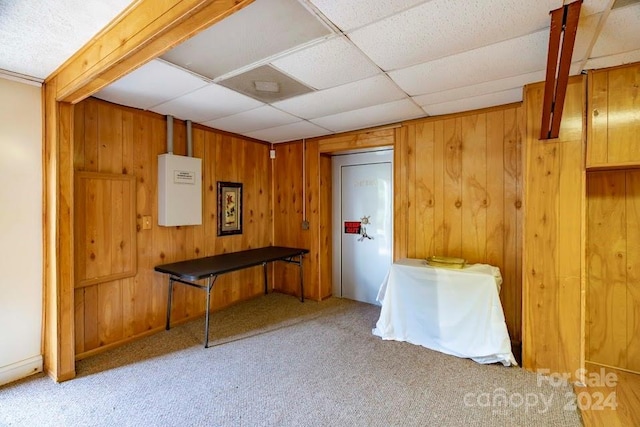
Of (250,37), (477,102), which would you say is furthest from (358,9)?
(477,102)

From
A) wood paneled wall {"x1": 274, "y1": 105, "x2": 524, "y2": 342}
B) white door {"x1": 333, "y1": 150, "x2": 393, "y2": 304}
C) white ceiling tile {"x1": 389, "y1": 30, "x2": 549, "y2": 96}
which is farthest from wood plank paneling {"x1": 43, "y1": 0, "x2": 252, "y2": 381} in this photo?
white door {"x1": 333, "y1": 150, "x2": 393, "y2": 304}

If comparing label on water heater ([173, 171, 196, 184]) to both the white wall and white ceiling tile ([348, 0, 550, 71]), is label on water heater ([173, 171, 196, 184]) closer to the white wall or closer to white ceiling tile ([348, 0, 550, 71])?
the white wall

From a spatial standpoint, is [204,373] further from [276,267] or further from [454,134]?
[454,134]

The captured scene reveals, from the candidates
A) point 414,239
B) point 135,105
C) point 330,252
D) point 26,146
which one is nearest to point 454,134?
point 414,239

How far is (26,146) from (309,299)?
3.39 metres

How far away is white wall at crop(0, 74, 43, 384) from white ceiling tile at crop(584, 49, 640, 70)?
4.08 m

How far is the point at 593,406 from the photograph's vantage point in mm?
2043

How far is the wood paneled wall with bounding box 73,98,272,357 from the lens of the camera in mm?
2723

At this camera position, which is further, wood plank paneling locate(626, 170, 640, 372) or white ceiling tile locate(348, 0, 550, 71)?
wood plank paneling locate(626, 170, 640, 372)

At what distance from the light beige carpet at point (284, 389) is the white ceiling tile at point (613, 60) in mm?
2319

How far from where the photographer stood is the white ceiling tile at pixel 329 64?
188 centimetres

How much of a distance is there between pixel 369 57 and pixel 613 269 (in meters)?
2.62

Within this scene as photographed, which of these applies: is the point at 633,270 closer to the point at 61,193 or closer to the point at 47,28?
the point at 47,28

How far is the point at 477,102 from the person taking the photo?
9.32 ft
